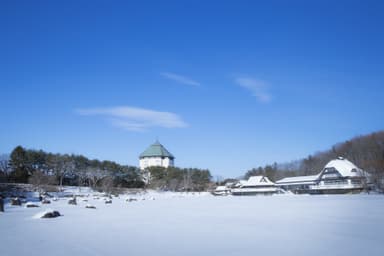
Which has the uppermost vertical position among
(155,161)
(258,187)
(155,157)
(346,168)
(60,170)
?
(155,157)

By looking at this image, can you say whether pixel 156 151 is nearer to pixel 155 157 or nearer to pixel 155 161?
pixel 155 157

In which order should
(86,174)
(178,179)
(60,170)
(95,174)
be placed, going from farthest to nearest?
1. (178,179)
2. (95,174)
3. (86,174)
4. (60,170)

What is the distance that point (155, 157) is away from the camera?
109750 mm

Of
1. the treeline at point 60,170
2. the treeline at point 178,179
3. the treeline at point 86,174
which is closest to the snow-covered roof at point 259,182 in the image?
the treeline at point 178,179

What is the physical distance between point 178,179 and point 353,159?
4081 centimetres

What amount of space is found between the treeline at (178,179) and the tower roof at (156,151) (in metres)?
30.7

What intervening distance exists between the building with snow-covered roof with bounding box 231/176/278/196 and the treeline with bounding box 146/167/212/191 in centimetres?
1030

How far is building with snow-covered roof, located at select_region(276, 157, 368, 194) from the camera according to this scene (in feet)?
180

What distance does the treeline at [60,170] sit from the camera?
4976 cm

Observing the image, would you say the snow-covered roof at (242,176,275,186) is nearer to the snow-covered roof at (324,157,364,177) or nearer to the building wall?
the snow-covered roof at (324,157,364,177)

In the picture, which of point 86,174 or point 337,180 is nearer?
point 86,174

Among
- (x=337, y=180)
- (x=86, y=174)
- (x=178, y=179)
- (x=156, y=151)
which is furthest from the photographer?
(x=156, y=151)

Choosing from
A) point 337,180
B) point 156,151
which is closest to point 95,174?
point 337,180

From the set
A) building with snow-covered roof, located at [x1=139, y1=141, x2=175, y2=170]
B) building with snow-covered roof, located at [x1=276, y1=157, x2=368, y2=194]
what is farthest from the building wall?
building with snow-covered roof, located at [x1=276, y1=157, x2=368, y2=194]
